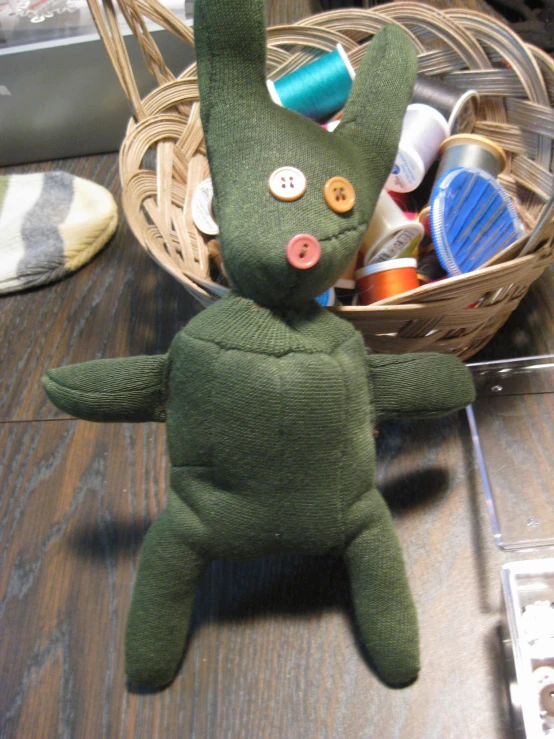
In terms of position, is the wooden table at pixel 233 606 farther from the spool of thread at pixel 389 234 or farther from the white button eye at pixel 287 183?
the white button eye at pixel 287 183

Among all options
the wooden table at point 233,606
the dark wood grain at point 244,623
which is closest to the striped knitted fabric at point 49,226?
the wooden table at point 233,606

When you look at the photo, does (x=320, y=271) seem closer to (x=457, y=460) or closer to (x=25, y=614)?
(x=457, y=460)

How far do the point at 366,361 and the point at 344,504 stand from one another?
109 millimetres

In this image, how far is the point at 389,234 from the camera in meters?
0.62

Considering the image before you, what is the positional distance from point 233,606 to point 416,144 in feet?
1.57

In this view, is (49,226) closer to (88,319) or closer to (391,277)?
(88,319)

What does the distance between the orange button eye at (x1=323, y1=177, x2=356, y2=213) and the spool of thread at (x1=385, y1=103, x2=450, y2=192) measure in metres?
0.21

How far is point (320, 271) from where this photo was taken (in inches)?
18.4

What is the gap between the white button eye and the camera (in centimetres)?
46

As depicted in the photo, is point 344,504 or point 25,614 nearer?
point 344,504

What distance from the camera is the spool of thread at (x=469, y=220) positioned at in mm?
591

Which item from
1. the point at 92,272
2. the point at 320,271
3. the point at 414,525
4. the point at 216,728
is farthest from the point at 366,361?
the point at 92,272

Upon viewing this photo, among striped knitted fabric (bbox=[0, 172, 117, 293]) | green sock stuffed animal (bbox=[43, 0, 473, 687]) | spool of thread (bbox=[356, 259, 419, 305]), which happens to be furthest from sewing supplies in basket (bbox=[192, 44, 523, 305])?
striped knitted fabric (bbox=[0, 172, 117, 293])

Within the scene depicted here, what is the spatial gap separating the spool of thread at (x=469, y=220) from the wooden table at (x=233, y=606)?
146mm
